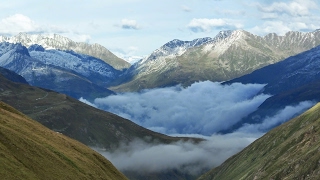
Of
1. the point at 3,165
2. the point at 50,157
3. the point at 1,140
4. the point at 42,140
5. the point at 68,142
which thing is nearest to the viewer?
the point at 3,165

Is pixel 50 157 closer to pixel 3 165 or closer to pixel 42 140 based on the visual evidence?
pixel 42 140

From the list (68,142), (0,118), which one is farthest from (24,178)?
(68,142)

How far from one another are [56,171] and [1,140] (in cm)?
1452

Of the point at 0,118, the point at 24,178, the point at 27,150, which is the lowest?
the point at 24,178

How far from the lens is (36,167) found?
10444cm

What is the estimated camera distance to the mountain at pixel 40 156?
9775 cm

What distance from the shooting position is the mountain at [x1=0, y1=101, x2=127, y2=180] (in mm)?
97750

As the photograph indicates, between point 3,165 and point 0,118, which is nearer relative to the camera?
point 3,165

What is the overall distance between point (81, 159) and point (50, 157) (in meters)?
18.6

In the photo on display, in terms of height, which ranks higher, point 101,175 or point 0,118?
point 0,118

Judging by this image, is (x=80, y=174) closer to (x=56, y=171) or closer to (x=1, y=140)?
(x=56, y=171)

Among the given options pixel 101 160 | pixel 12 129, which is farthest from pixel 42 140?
pixel 101 160

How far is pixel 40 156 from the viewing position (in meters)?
112

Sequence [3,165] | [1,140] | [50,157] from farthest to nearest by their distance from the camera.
→ 1. [50,157]
2. [1,140]
3. [3,165]
